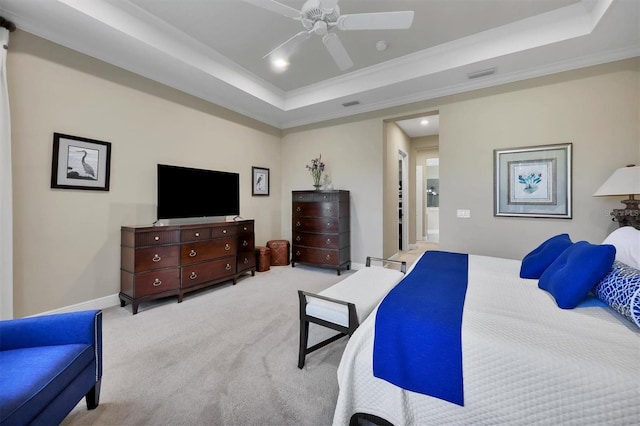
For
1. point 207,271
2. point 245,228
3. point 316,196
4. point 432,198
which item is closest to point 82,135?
point 207,271

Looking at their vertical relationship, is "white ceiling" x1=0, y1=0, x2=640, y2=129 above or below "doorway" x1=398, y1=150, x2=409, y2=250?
above

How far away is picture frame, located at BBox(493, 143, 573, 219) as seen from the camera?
9.93ft

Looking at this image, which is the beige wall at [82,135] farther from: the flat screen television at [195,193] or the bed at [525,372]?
the bed at [525,372]

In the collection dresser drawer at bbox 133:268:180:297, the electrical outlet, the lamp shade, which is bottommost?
dresser drawer at bbox 133:268:180:297

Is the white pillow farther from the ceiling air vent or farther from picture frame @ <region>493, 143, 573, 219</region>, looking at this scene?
the ceiling air vent

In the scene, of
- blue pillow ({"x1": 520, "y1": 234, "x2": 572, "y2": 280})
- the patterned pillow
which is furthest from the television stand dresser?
the patterned pillow

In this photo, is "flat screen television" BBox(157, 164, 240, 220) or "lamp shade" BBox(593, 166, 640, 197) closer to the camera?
"lamp shade" BBox(593, 166, 640, 197)

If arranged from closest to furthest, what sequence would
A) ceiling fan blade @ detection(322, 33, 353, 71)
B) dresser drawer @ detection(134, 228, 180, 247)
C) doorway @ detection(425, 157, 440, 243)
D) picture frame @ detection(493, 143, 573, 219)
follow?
1. ceiling fan blade @ detection(322, 33, 353, 71)
2. dresser drawer @ detection(134, 228, 180, 247)
3. picture frame @ detection(493, 143, 573, 219)
4. doorway @ detection(425, 157, 440, 243)

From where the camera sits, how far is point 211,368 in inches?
72.5

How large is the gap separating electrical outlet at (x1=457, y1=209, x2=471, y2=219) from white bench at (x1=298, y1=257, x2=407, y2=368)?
2.08m

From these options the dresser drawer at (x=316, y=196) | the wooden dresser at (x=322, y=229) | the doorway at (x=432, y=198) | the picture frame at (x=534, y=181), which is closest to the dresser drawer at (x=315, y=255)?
the wooden dresser at (x=322, y=229)

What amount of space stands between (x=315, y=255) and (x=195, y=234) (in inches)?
77.1

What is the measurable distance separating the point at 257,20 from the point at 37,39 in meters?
2.10

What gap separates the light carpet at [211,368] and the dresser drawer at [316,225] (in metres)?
1.53
